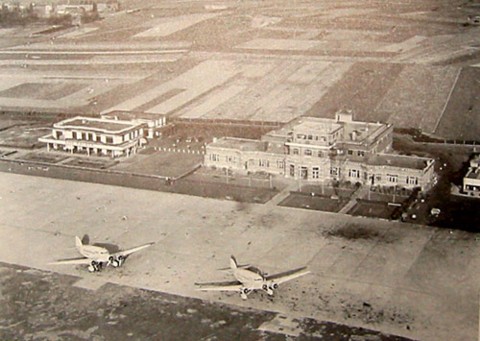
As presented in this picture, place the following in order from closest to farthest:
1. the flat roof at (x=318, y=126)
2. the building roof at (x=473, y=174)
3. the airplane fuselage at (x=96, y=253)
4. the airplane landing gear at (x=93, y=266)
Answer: the airplane fuselage at (x=96, y=253)
the airplane landing gear at (x=93, y=266)
the building roof at (x=473, y=174)
the flat roof at (x=318, y=126)

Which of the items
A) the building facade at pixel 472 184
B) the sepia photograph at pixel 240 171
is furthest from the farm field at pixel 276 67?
the building facade at pixel 472 184

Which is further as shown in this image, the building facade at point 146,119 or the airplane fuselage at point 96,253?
the building facade at point 146,119

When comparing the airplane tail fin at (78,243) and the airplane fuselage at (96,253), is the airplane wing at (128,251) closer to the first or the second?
the airplane fuselage at (96,253)

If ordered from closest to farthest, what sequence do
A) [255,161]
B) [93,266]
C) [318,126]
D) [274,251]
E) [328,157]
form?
[93,266], [274,251], [328,157], [318,126], [255,161]

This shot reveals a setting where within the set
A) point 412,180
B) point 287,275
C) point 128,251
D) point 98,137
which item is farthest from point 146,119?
point 287,275

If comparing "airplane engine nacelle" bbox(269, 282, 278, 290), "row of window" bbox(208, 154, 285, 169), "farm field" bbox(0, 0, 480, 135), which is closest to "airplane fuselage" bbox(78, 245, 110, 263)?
"airplane engine nacelle" bbox(269, 282, 278, 290)

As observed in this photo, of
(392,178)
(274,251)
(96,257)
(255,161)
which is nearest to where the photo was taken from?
(96,257)

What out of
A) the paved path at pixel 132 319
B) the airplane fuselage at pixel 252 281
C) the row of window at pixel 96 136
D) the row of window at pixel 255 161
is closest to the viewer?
the paved path at pixel 132 319

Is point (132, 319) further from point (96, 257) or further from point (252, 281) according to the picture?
point (96, 257)
